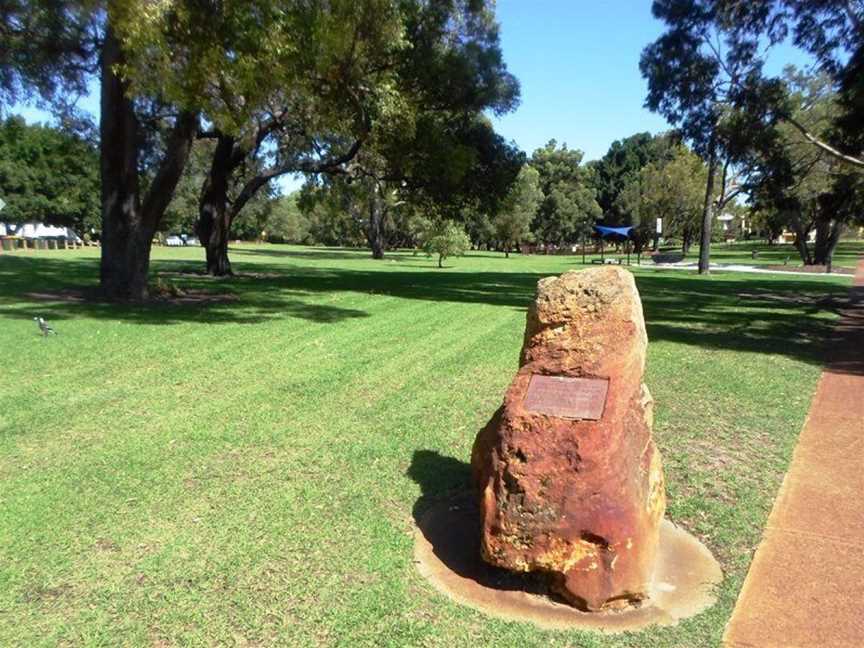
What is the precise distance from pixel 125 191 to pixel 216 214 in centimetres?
840

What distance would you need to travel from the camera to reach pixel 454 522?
465 centimetres

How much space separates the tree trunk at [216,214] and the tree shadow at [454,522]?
18.5 metres

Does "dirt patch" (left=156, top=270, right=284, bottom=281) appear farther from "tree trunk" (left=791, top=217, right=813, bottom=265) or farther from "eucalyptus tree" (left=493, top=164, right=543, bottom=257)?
"eucalyptus tree" (left=493, top=164, right=543, bottom=257)

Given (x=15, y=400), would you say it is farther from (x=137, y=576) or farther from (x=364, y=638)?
(x=364, y=638)

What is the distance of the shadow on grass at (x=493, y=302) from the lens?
496 inches

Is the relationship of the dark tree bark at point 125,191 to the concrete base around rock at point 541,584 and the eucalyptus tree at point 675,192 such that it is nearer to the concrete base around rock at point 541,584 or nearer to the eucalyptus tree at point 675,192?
the concrete base around rock at point 541,584

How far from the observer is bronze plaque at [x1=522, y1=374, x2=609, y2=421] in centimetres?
390

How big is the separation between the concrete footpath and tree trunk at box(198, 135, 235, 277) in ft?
63.2

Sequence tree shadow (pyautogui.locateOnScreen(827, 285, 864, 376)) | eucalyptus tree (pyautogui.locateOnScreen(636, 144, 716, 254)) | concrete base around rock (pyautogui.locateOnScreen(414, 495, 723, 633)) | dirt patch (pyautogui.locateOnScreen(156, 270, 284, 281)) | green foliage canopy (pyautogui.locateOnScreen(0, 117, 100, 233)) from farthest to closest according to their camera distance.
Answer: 1. green foliage canopy (pyautogui.locateOnScreen(0, 117, 100, 233))
2. eucalyptus tree (pyautogui.locateOnScreen(636, 144, 716, 254))
3. dirt patch (pyautogui.locateOnScreen(156, 270, 284, 281))
4. tree shadow (pyautogui.locateOnScreen(827, 285, 864, 376))
5. concrete base around rock (pyautogui.locateOnScreen(414, 495, 723, 633))

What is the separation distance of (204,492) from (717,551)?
3.39m

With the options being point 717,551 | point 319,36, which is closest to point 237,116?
point 319,36

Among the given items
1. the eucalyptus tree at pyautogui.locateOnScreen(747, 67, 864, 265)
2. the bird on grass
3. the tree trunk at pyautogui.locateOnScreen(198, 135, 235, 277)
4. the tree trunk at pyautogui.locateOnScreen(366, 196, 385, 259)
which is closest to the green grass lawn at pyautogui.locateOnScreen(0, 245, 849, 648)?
the bird on grass

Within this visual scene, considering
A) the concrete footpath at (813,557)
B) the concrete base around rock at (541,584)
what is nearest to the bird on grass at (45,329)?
the concrete base around rock at (541,584)

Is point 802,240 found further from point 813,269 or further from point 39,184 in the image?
point 39,184
